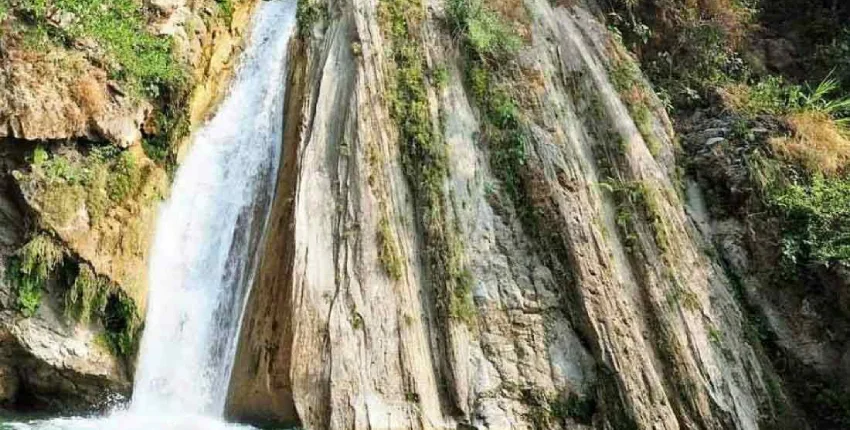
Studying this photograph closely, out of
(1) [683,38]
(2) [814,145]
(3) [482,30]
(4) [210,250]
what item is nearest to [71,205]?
(4) [210,250]

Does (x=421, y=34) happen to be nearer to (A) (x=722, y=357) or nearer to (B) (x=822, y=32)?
(A) (x=722, y=357)

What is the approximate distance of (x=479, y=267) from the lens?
36.5 ft

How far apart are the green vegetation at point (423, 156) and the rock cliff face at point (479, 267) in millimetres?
36

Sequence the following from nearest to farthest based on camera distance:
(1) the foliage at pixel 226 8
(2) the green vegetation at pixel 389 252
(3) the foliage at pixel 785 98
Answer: (2) the green vegetation at pixel 389 252
(3) the foliage at pixel 785 98
(1) the foliage at pixel 226 8

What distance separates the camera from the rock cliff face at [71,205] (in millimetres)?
11195

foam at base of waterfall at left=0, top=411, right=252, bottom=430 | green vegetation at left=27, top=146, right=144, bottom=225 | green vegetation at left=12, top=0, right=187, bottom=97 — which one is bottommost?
foam at base of waterfall at left=0, top=411, right=252, bottom=430

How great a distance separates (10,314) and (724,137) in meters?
12.7

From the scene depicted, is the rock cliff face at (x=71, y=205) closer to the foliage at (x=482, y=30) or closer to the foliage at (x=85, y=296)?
the foliage at (x=85, y=296)

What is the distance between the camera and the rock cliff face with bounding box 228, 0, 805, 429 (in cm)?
1016

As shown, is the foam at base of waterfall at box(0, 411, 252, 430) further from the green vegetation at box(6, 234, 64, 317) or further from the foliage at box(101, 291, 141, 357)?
the green vegetation at box(6, 234, 64, 317)

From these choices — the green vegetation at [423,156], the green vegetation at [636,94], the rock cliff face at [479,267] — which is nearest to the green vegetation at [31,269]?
the rock cliff face at [479,267]

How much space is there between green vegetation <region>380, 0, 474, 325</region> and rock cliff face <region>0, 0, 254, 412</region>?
15.4 ft

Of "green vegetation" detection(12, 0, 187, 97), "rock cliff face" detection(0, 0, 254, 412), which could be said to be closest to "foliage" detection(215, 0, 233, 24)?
"green vegetation" detection(12, 0, 187, 97)

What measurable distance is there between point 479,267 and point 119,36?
839cm
